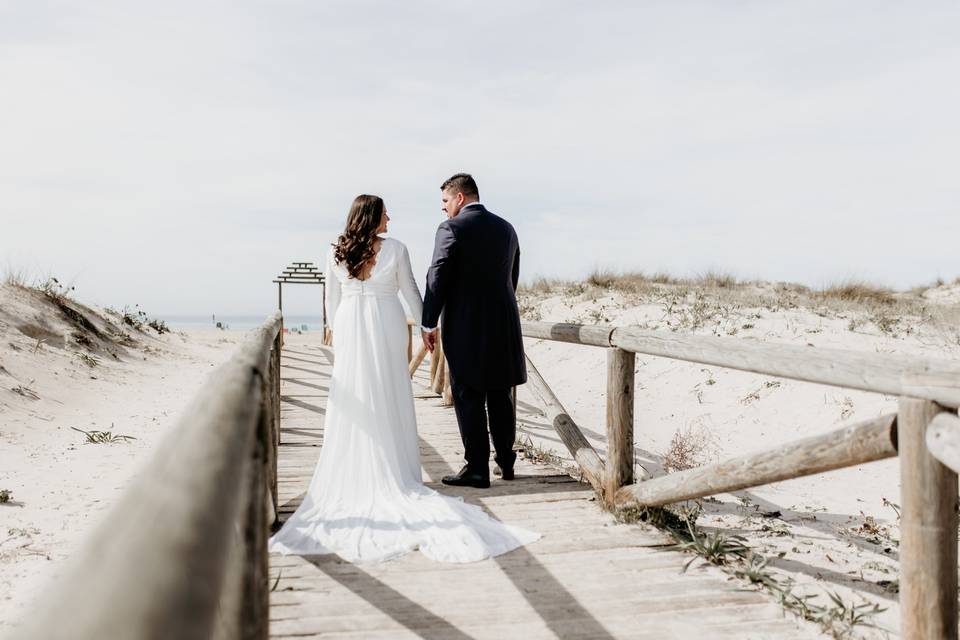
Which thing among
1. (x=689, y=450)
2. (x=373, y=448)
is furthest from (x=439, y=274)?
(x=689, y=450)

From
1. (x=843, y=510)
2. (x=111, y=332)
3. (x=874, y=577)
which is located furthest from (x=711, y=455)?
(x=111, y=332)

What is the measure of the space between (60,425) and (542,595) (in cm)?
793

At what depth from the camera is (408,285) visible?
530cm

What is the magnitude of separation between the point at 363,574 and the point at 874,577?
332 centimetres

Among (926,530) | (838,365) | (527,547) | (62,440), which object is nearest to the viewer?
(926,530)

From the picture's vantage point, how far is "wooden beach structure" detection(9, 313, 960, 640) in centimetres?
72

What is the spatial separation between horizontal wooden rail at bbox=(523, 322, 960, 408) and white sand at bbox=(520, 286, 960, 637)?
1471 millimetres

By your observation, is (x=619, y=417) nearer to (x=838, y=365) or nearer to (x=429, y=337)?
(x=429, y=337)

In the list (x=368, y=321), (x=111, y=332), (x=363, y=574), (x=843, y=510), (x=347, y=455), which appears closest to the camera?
(x=363, y=574)

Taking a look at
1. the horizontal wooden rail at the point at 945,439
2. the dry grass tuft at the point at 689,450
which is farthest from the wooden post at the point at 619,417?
the dry grass tuft at the point at 689,450

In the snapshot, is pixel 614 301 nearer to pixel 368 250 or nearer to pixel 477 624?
pixel 368 250

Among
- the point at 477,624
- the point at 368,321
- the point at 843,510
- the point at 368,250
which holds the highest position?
the point at 368,250

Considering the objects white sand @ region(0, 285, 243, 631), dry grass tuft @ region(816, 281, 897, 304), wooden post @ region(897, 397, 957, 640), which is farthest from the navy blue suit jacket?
dry grass tuft @ region(816, 281, 897, 304)

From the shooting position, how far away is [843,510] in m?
7.13
